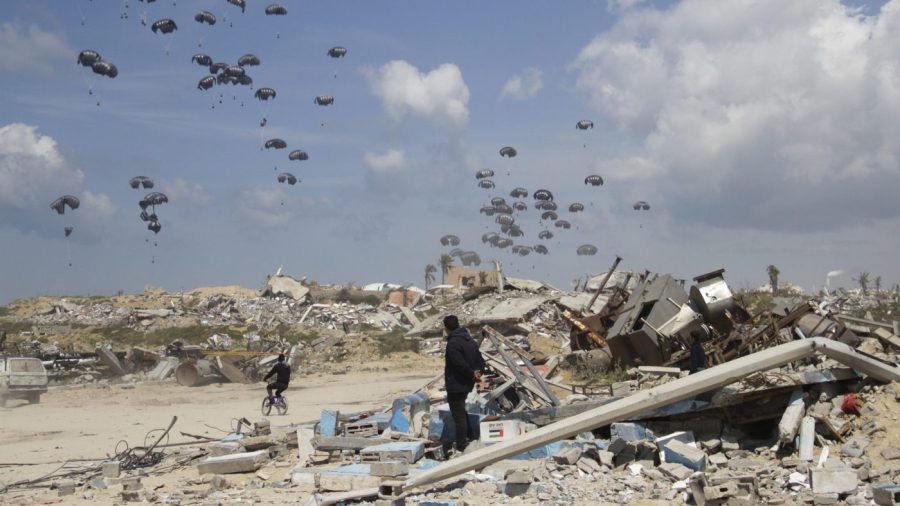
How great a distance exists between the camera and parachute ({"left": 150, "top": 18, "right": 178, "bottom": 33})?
2727 cm

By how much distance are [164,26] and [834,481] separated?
25.9 metres

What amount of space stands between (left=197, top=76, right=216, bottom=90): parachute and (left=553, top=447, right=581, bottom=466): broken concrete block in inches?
955

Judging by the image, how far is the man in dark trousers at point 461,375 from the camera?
9594mm

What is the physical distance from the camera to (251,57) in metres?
30.5

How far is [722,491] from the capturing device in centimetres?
706

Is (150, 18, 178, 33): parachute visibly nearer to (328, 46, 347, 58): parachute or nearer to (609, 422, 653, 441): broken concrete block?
(328, 46, 347, 58): parachute

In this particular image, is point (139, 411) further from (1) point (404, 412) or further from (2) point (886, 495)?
(2) point (886, 495)

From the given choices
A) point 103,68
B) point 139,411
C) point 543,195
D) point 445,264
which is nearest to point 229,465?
point 139,411

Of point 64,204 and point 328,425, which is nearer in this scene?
point 328,425

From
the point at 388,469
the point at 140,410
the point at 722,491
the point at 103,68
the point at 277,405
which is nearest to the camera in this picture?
the point at 722,491

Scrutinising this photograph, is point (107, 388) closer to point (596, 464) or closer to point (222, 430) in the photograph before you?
point (222, 430)

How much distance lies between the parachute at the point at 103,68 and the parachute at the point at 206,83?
10.5 ft

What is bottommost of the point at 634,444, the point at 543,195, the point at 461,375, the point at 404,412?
the point at 634,444

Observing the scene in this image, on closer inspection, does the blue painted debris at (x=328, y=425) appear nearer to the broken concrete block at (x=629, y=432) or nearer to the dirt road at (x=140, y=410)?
the broken concrete block at (x=629, y=432)
